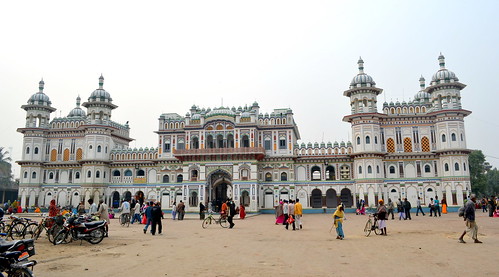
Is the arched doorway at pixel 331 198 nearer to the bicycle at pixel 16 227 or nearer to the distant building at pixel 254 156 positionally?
the distant building at pixel 254 156

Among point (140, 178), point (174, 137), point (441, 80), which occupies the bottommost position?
point (140, 178)

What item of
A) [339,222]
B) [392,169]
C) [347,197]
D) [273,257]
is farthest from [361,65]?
[273,257]

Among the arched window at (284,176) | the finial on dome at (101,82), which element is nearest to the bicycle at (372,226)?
the arched window at (284,176)

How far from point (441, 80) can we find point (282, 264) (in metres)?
36.6

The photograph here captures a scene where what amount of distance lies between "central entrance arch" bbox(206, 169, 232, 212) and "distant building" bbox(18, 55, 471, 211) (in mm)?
134

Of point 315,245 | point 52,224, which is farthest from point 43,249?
point 315,245

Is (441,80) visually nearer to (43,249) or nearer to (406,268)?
(406,268)

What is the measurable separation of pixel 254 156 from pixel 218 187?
23.6 feet

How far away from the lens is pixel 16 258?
271 inches

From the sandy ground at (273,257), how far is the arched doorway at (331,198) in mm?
27985

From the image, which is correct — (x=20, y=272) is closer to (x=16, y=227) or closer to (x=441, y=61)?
(x=16, y=227)

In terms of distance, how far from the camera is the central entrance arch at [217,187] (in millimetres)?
40409

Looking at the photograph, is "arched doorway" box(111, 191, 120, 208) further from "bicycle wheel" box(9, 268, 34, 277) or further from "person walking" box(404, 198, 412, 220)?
"bicycle wheel" box(9, 268, 34, 277)

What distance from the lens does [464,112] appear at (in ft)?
124
